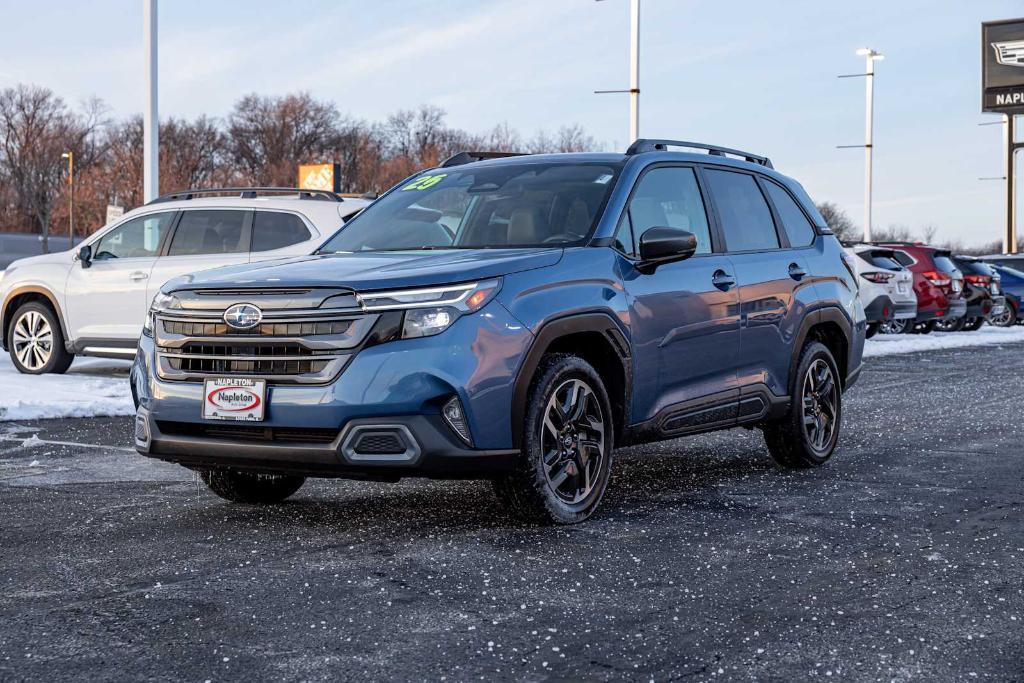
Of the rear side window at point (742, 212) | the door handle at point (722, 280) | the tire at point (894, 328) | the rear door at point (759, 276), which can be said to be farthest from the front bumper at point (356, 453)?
the tire at point (894, 328)

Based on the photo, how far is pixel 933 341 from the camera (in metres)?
23.3

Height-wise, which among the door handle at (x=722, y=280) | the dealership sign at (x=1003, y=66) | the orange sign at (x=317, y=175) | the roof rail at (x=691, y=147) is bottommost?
the door handle at (x=722, y=280)

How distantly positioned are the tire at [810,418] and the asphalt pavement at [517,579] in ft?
0.56

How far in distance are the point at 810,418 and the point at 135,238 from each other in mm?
8165

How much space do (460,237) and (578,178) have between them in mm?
692

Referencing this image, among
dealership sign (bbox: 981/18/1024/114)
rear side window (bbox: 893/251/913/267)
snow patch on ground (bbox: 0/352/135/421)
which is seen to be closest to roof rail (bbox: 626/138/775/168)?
snow patch on ground (bbox: 0/352/135/421)

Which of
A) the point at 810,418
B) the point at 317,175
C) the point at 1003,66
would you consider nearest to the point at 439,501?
the point at 810,418

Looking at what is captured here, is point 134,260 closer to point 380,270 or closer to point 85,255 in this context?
point 85,255

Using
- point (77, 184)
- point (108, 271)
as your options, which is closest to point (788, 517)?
point (108, 271)

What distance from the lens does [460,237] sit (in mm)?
6297

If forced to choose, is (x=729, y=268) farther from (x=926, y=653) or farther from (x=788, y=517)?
(x=926, y=653)

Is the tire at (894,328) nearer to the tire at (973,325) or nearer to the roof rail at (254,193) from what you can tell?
the tire at (973,325)

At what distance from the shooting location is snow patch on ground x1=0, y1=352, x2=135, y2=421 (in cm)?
1043

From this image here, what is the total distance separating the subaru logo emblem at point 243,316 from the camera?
5.27m
